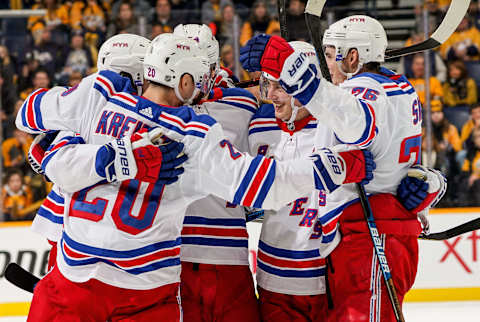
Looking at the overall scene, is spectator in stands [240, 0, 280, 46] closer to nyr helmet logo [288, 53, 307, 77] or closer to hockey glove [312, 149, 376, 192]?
hockey glove [312, 149, 376, 192]

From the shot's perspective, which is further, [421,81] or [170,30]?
[170,30]

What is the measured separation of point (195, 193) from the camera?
7.67ft

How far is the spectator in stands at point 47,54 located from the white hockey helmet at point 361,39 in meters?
3.98

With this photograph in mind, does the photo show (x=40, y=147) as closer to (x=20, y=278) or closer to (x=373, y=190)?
(x=20, y=278)

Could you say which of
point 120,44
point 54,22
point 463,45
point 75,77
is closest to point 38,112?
point 120,44

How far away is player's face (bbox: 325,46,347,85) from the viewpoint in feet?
8.84

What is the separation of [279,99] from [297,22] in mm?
3743

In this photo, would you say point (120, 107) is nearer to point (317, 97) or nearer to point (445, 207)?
point (317, 97)

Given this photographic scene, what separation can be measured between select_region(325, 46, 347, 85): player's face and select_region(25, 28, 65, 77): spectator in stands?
154 inches

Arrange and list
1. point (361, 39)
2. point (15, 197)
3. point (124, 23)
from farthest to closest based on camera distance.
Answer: point (124, 23), point (15, 197), point (361, 39)

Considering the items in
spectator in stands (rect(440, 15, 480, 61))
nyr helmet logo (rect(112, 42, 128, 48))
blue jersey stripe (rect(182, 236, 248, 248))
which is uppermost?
nyr helmet logo (rect(112, 42, 128, 48))

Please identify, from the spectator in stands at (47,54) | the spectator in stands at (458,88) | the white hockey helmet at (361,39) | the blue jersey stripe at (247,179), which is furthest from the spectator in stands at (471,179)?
the blue jersey stripe at (247,179)

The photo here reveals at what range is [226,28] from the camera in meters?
6.22

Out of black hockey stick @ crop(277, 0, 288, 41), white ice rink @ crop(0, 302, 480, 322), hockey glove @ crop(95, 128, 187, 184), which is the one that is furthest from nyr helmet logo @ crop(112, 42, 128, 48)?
white ice rink @ crop(0, 302, 480, 322)
